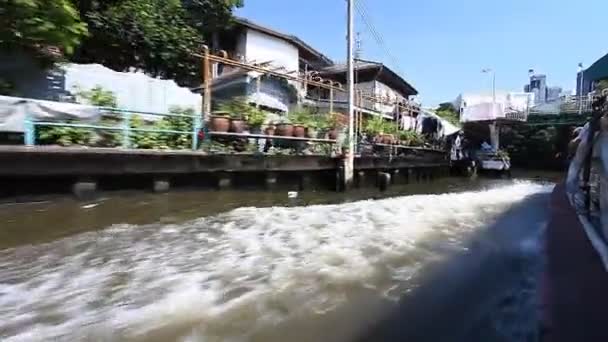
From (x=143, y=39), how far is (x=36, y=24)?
5.20m

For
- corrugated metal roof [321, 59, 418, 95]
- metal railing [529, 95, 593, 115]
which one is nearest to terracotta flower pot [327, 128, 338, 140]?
corrugated metal roof [321, 59, 418, 95]

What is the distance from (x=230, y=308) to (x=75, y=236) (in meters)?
3.00

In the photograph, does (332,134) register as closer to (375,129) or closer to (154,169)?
(375,129)

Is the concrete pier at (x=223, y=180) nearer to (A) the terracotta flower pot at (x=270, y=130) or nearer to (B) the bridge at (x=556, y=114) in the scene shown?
(A) the terracotta flower pot at (x=270, y=130)

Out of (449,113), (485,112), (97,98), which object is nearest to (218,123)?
(97,98)

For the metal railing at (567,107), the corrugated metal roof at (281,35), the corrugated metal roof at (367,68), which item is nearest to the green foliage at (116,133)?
the corrugated metal roof at (281,35)

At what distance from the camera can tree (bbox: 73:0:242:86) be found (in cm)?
1221

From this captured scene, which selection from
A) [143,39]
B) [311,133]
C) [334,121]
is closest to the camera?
[311,133]

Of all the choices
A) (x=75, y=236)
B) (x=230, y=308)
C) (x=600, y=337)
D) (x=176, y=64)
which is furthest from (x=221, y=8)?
(x=600, y=337)

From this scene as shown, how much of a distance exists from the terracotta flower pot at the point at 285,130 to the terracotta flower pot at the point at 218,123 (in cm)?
173

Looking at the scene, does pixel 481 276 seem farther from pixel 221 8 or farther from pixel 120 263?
pixel 221 8

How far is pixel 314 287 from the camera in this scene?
3686 mm

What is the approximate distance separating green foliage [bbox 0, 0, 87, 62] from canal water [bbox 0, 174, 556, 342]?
3127mm

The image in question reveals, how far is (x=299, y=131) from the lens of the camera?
37.1 ft
